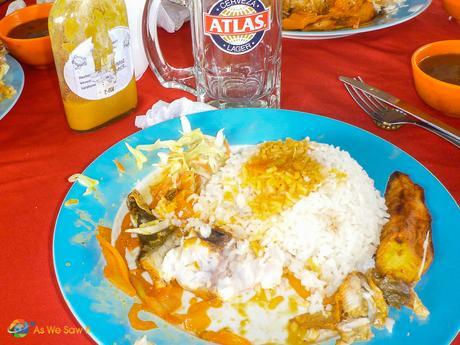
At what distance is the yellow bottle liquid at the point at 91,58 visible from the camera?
3.86 ft

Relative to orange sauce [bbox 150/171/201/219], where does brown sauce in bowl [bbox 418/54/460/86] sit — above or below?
above

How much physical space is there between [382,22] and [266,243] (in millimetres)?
938

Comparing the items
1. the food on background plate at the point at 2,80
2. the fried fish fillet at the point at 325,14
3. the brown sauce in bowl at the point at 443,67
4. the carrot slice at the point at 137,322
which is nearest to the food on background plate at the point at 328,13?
the fried fish fillet at the point at 325,14

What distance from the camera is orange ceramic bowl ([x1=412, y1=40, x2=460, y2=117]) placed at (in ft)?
4.36

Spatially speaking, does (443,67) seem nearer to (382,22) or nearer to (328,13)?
(382,22)

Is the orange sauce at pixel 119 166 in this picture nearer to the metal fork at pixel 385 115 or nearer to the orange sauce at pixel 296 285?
the orange sauce at pixel 296 285

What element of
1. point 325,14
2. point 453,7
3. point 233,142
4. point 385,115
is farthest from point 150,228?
point 453,7

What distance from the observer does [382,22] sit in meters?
1.66

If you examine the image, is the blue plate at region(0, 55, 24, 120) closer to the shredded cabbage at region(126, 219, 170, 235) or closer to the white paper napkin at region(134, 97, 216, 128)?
the white paper napkin at region(134, 97, 216, 128)

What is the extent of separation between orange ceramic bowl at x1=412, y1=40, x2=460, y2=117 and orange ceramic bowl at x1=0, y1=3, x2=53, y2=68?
3.40 ft

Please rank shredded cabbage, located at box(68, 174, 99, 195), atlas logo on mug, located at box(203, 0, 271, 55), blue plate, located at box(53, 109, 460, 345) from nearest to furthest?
blue plate, located at box(53, 109, 460, 345)
shredded cabbage, located at box(68, 174, 99, 195)
atlas logo on mug, located at box(203, 0, 271, 55)

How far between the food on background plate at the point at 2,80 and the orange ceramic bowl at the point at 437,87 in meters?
1.09

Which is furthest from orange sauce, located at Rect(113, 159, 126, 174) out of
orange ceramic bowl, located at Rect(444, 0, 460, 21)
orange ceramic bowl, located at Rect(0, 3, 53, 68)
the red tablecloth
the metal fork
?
orange ceramic bowl, located at Rect(444, 0, 460, 21)

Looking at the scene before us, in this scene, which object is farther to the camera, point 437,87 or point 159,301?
point 437,87
